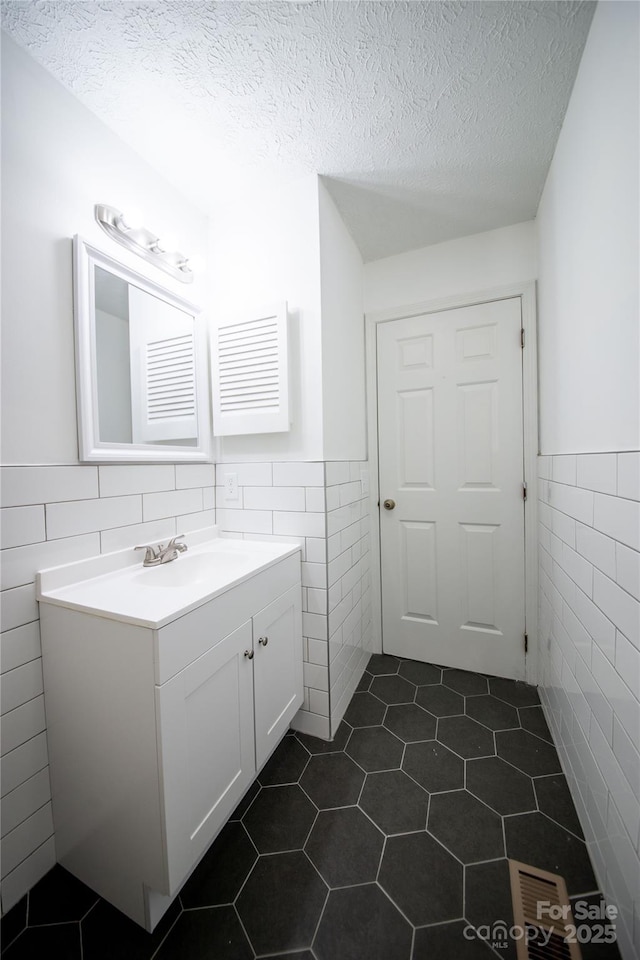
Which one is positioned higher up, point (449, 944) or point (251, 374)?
point (251, 374)

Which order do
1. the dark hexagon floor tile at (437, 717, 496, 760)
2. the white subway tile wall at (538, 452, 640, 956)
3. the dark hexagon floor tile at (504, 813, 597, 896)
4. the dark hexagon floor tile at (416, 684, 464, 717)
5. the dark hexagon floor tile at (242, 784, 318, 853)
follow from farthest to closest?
the dark hexagon floor tile at (416, 684, 464, 717), the dark hexagon floor tile at (437, 717, 496, 760), the dark hexagon floor tile at (242, 784, 318, 853), the dark hexagon floor tile at (504, 813, 597, 896), the white subway tile wall at (538, 452, 640, 956)

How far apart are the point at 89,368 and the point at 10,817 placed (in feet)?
4.18

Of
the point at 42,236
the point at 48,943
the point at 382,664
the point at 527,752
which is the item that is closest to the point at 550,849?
the point at 527,752

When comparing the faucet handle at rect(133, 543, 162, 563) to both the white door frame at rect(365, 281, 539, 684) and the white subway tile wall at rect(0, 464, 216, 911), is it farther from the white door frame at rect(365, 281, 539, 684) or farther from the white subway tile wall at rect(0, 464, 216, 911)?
the white door frame at rect(365, 281, 539, 684)

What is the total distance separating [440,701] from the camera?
1.72 m

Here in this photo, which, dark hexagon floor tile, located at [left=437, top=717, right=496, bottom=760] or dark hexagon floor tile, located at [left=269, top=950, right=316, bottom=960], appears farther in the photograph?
dark hexagon floor tile, located at [left=437, top=717, right=496, bottom=760]

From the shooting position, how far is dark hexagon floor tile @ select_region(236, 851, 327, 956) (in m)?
0.87

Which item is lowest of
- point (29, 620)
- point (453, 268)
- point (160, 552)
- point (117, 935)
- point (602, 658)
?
point (117, 935)

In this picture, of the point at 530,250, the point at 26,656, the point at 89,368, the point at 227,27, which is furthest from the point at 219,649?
the point at 530,250

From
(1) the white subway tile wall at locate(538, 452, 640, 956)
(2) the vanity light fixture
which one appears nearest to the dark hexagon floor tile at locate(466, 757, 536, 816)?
(1) the white subway tile wall at locate(538, 452, 640, 956)

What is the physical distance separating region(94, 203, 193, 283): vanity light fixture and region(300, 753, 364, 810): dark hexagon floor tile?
2.05 metres

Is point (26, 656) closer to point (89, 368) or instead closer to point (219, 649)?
point (219, 649)

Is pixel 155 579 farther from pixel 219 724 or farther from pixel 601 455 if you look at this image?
pixel 601 455

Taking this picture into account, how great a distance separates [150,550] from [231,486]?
493 millimetres
